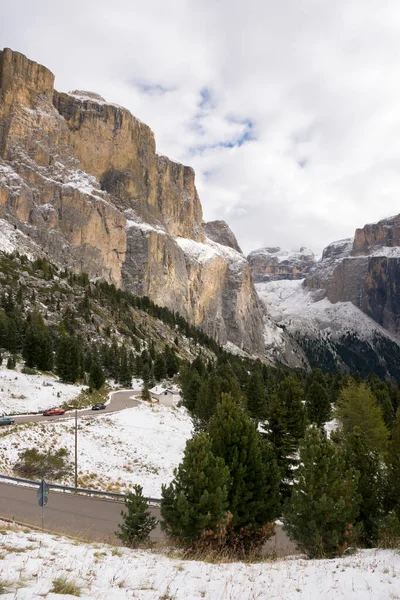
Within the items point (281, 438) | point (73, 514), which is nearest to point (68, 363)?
point (281, 438)

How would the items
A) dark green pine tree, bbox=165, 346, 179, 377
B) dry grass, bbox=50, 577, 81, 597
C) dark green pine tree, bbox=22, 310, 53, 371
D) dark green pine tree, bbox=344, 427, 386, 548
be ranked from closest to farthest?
1. dry grass, bbox=50, 577, 81, 597
2. dark green pine tree, bbox=344, 427, 386, 548
3. dark green pine tree, bbox=22, 310, 53, 371
4. dark green pine tree, bbox=165, 346, 179, 377

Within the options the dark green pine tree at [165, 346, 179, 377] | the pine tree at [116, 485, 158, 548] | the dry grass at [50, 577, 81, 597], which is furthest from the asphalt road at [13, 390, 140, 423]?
the dry grass at [50, 577, 81, 597]

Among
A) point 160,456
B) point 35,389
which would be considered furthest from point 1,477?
point 35,389

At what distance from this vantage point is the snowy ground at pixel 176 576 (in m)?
8.06

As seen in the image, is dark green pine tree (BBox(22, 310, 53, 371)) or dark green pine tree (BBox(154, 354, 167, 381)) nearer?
dark green pine tree (BBox(22, 310, 53, 371))

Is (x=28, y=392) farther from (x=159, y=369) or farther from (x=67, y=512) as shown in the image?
(x=159, y=369)

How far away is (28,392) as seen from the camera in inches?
2156

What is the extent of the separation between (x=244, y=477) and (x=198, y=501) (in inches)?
169

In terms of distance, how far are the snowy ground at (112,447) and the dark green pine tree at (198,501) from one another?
624 inches

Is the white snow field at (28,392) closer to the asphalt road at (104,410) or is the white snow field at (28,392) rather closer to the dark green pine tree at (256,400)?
the asphalt road at (104,410)

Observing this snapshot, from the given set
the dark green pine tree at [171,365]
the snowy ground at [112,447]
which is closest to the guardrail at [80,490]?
the snowy ground at [112,447]

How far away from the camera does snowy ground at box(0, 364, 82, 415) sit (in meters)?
50.2

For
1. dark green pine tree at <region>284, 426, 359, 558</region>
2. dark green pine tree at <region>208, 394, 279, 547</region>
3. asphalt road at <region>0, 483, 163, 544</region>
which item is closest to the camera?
dark green pine tree at <region>284, 426, 359, 558</region>

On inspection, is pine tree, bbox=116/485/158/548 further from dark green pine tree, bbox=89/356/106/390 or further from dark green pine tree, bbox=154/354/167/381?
dark green pine tree, bbox=154/354/167/381
